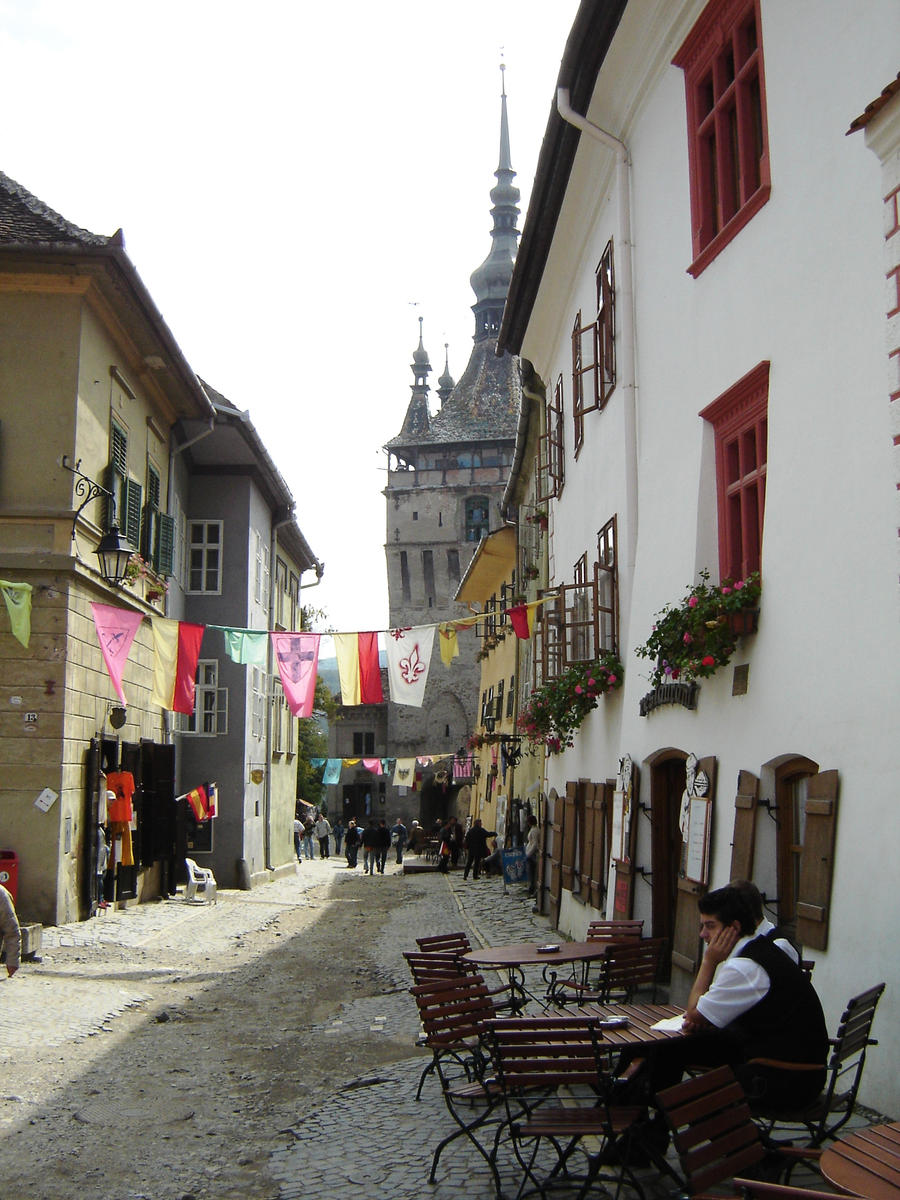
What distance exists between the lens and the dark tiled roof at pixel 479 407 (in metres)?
71.7

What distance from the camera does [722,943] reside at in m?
5.62

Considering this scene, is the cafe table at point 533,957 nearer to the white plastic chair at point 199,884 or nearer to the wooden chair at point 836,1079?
the wooden chair at point 836,1079

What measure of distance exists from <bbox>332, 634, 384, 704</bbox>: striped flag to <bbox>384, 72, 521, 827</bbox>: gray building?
1849 inches

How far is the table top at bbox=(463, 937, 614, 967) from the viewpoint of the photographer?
835 centimetres

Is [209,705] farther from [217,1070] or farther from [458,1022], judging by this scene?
[458,1022]

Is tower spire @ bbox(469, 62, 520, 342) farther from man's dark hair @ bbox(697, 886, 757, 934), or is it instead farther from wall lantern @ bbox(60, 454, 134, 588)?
man's dark hair @ bbox(697, 886, 757, 934)

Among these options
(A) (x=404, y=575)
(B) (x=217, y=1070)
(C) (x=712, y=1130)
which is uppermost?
(A) (x=404, y=575)

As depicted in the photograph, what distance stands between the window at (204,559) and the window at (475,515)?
4410 centimetres

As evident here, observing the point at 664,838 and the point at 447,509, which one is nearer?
the point at 664,838

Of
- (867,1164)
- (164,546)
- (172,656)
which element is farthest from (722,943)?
(164,546)

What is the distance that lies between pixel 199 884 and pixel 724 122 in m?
17.6

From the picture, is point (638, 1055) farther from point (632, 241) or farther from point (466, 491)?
point (466, 491)

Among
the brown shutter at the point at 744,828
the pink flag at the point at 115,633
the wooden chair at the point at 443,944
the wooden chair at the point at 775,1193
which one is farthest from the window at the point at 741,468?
the pink flag at the point at 115,633

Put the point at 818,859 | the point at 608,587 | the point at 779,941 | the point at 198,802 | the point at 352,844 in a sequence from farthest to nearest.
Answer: the point at 352,844, the point at 198,802, the point at 608,587, the point at 818,859, the point at 779,941
